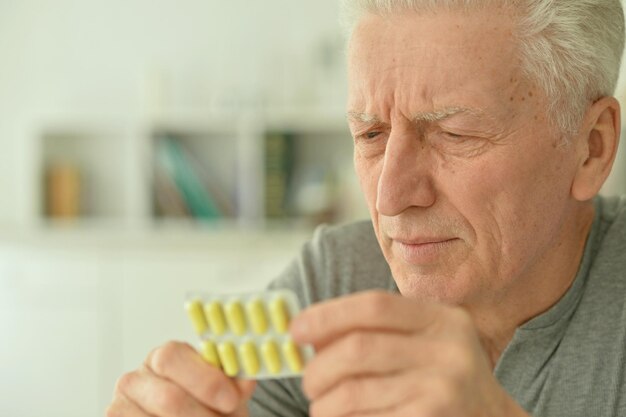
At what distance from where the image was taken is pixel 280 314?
0.83m

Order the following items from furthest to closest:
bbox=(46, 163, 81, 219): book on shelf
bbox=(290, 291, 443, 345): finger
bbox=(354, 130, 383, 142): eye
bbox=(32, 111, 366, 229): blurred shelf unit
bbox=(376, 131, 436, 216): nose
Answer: bbox=(46, 163, 81, 219): book on shelf < bbox=(32, 111, 366, 229): blurred shelf unit < bbox=(354, 130, 383, 142): eye < bbox=(376, 131, 436, 216): nose < bbox=(290, 291, 443, 345): finger

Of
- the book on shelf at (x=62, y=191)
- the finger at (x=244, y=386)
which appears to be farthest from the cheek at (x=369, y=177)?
the book on shelf at (x=62, y=191)

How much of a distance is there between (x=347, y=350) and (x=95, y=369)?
3.46 meters

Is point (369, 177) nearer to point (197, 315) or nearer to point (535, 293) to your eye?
point (535, 293)

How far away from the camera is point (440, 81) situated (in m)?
1.16

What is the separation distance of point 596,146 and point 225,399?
747 mm

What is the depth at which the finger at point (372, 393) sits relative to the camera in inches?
30.1

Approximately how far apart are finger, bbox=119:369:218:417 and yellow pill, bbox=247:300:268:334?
0.13 m

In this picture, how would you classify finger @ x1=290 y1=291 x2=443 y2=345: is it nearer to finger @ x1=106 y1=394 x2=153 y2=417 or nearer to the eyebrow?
finger @ x1=106 y1=394 x2=153 y2=417

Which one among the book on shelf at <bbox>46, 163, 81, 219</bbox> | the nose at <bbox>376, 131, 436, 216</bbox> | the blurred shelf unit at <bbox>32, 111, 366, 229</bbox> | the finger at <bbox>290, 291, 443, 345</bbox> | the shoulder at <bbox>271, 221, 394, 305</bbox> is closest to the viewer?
the finger at <bbox>290, 291, 443, 345</bbox>

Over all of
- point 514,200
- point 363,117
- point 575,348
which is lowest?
point 575,348

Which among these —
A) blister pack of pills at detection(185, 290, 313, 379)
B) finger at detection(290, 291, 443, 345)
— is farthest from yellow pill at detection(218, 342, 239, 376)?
finger at detection(290, 291, 443, 345)

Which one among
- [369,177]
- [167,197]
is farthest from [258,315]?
[167,197]

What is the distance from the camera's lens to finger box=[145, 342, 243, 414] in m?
0.89
